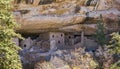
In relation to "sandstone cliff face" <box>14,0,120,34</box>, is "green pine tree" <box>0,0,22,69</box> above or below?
above

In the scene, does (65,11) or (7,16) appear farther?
(65,11)

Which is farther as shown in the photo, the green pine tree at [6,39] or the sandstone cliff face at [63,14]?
the sandstone cliff face at [63,14]

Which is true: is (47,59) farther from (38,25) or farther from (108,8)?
(108,8)

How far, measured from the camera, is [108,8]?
2056cm

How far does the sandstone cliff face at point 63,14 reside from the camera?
19.6 m

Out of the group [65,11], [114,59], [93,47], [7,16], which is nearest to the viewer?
[7,16]

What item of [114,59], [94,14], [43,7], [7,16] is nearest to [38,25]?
[43,7]

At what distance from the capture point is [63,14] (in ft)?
66.2

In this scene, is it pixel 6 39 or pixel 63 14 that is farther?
pixel 63 14

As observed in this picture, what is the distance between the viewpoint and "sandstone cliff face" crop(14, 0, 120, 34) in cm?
1956

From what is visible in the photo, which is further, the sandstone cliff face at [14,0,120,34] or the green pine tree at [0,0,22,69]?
the sandstone cliff face at [14,0,120,34]

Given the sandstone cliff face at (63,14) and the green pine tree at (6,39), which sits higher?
the green pine tree at (6,39)

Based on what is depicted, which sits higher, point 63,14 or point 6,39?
point 6,39

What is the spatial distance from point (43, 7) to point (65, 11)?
3.96ft
